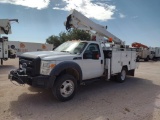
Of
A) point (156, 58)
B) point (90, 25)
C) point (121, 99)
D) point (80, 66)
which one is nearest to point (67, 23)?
point (90, 25)

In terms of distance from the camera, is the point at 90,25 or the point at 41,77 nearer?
the point at 41,77

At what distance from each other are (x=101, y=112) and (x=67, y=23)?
5089 mm

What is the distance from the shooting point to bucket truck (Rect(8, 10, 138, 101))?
570 centimetres

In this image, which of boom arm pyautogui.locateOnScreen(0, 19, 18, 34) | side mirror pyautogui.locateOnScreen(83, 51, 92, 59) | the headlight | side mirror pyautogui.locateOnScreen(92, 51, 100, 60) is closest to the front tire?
the headlight

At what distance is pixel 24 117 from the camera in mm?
4719

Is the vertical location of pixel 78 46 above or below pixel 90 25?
below

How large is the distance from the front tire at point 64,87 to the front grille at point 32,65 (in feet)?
2.38

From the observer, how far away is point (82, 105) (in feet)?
18.9

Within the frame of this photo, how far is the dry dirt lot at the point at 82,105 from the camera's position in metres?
4.91

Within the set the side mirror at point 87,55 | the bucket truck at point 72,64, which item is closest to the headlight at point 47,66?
the bucket truck at point 72,64

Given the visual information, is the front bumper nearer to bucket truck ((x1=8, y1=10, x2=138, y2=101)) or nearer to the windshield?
bucket truck ((x1=8, y1=10, x2=138, y2=101))

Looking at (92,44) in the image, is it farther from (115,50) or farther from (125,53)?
(125,53)

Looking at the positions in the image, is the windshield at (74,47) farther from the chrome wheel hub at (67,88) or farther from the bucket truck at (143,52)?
the bucket truck at (143,52)

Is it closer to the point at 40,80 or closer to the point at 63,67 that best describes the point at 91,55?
the point at 63,67
